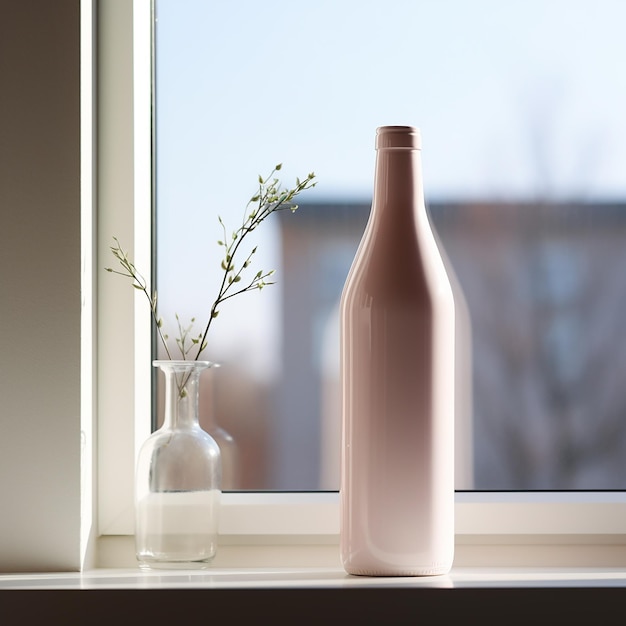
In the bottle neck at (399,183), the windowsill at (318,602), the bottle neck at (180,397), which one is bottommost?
the windowsill at (318,602)

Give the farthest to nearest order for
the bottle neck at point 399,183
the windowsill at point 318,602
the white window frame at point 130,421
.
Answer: the white window frame at point 130,421 < the bottle neck at point 399,183 < the windowsill at point 318,602

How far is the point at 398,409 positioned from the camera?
91cm

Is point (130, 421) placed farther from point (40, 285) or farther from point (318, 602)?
point (318, 602)

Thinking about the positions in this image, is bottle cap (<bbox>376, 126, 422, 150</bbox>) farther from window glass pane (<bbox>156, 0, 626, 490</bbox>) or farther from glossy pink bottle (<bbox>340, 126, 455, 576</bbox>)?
window glass pane (<bbox>156, 0, 626, 490</bbox>)

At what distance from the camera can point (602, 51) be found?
3.74 ft

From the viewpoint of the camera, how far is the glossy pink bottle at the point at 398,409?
91cm

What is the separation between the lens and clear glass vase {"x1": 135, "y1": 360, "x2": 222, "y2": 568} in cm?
98

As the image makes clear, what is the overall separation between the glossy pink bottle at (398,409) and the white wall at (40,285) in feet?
0.90

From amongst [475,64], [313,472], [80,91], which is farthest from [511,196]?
[80,91]

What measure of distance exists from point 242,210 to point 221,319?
0.13 metres

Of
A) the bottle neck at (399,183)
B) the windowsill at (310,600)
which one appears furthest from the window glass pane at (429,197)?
the windowsill at (310,600)

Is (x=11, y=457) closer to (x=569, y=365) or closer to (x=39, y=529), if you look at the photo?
(x=39, y=529)

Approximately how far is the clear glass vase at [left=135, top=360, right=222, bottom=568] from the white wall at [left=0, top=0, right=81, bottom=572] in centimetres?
7

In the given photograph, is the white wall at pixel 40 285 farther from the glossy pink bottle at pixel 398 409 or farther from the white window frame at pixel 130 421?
the glossy pink bottle at pixel 398 409
